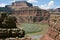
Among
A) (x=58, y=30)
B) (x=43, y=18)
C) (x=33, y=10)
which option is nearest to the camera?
(x=58, y=30)

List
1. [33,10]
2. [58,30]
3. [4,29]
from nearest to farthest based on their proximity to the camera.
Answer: [4,29] < [58,30] < [33,10]

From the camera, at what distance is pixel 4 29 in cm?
2125

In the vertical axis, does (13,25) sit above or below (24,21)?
above

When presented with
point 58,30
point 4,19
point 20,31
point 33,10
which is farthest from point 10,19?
point 33,10

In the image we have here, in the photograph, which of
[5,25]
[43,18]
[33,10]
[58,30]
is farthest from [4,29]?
[33,10]

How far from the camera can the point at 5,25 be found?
22.1 meters

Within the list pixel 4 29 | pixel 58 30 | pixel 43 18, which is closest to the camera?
pixel 4 29

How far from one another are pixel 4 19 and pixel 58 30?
379 inches

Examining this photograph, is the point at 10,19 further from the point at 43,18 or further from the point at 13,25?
the point at 43,18

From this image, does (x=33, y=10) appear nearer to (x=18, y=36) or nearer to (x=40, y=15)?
(x=40, y=15)

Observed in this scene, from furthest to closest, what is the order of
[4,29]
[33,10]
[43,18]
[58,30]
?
[33,10] → [43,18] → [58,30] → [4,29]

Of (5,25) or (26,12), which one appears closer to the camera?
(5,25)

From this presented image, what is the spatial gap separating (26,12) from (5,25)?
13338 cm

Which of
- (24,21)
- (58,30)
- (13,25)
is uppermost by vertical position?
(13,25)
